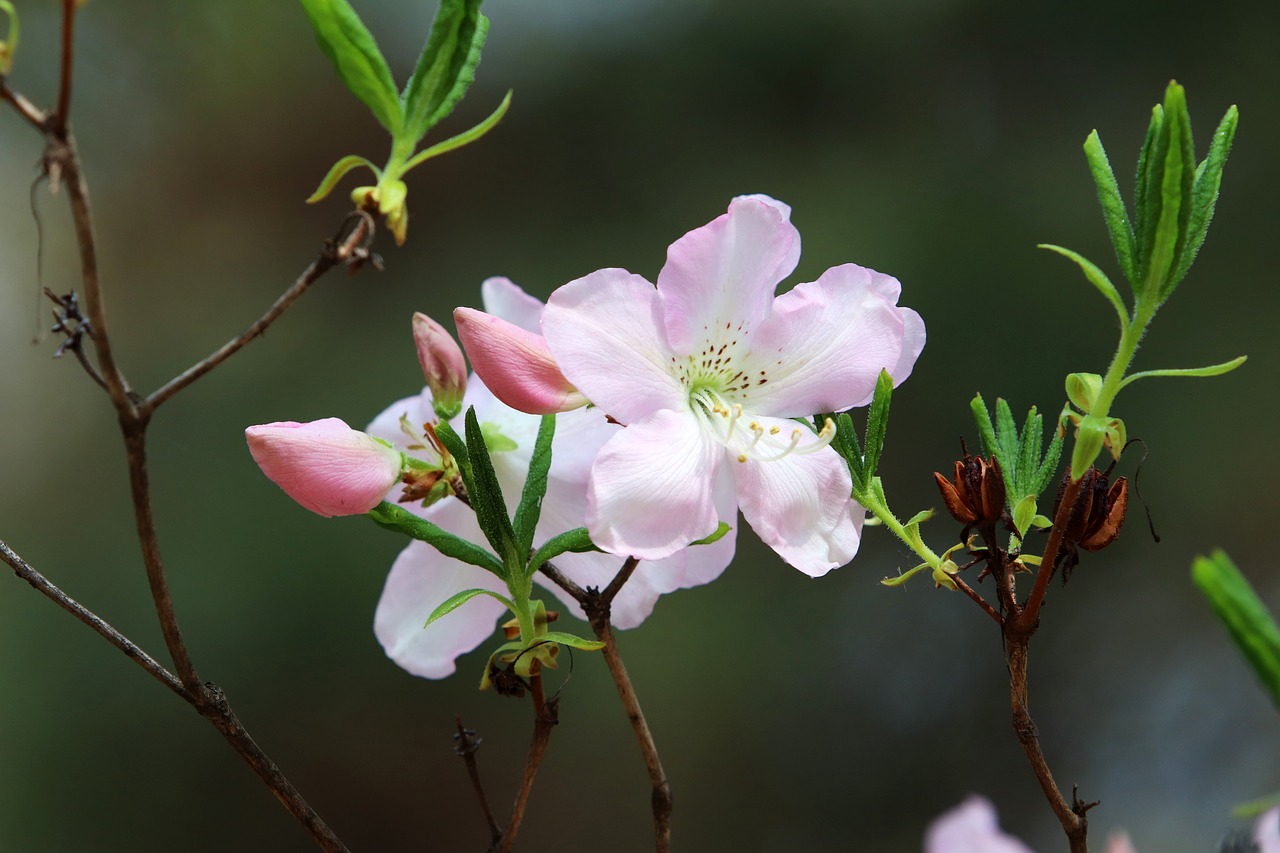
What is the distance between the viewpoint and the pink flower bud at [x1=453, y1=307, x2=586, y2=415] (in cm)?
24

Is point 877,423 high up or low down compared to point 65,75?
down

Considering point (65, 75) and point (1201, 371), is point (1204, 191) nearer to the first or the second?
point (1201, 371)

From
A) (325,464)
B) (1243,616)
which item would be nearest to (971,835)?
(1243,616)

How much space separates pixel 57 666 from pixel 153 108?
0.86m

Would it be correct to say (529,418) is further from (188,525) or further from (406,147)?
(188,525)

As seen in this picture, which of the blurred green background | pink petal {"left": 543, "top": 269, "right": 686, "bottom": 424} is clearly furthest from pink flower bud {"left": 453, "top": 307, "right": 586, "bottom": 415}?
the blurred green background

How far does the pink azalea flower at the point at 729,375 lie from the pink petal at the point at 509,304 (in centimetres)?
7

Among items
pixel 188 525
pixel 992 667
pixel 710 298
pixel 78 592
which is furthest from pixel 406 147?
pixel 992 667

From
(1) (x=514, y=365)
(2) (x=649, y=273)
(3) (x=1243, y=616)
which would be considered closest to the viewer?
(3) (x=1243, y=616)

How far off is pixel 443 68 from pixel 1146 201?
0.16 metres

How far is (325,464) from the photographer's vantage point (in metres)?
0.24

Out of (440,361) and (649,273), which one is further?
(649,273)

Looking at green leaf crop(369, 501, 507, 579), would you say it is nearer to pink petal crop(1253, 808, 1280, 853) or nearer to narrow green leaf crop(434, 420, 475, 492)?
narrow green leaf crop(434, 420, 475, 492)

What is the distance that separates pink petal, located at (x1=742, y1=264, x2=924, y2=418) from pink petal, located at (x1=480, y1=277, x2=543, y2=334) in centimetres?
8
